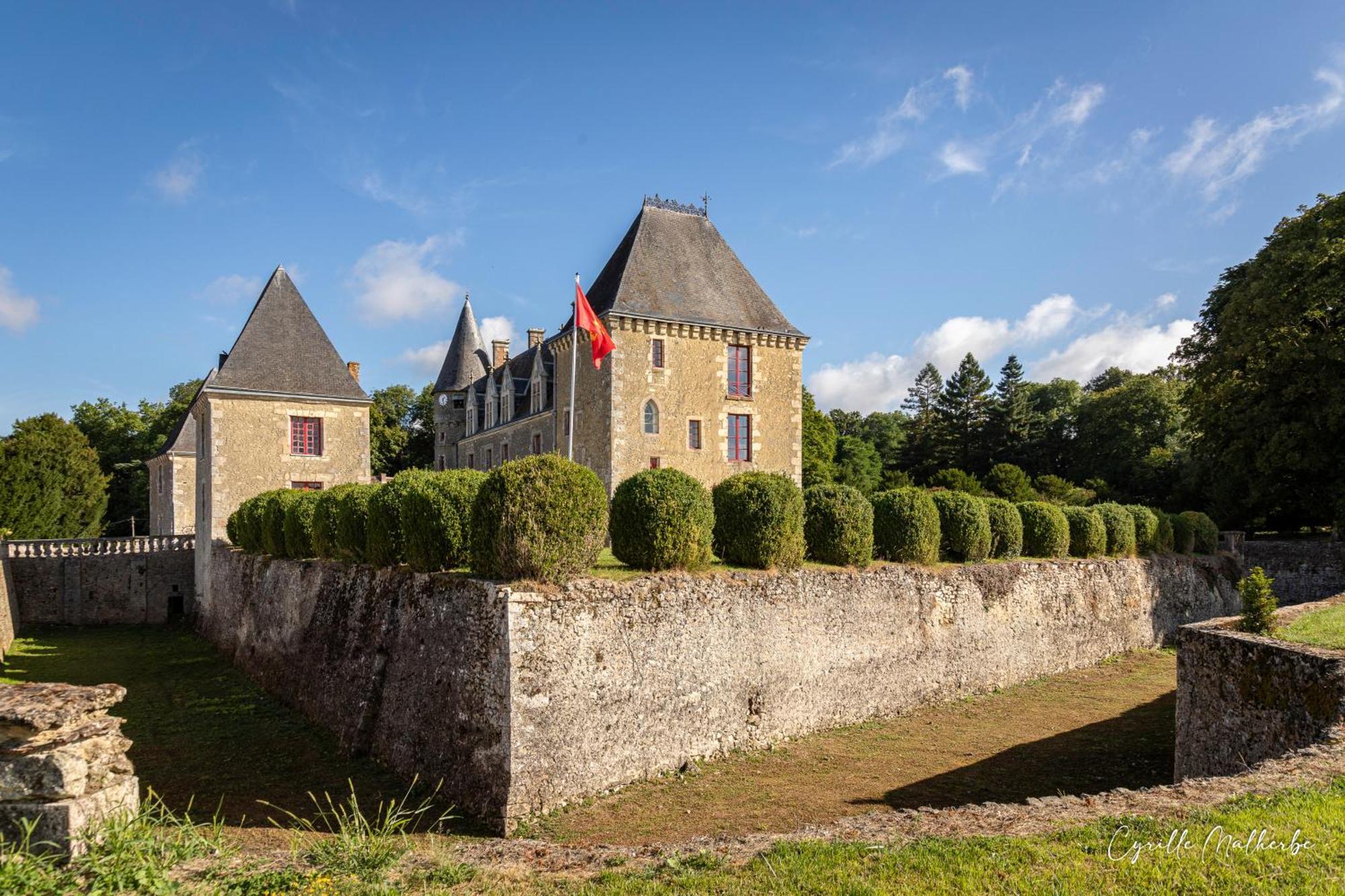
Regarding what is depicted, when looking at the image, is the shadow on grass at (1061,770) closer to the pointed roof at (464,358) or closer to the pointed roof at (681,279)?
the pointed roof at (681,279)

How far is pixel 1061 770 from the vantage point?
11.0 metres

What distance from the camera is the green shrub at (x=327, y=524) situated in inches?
591

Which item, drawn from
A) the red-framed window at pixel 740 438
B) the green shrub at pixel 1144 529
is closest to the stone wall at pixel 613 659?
the green shrub at pixel 1144 529

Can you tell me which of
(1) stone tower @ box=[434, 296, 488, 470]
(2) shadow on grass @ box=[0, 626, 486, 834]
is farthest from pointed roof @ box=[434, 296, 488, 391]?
(2) shadow on grass @ box=[0, 626, 486, 834]

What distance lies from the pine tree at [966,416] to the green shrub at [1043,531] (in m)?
33.8

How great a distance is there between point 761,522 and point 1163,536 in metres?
16.5

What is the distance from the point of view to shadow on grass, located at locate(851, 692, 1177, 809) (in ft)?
32.8

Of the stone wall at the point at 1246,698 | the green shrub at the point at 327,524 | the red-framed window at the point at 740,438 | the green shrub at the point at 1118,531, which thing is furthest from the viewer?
the red-framed window at the point at 740,438

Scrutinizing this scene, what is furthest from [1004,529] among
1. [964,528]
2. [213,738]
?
[213,738]

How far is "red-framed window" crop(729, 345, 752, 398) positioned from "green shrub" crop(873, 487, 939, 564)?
34.4ft

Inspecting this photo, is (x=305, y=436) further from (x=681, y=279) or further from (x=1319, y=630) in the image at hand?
(x=1319, y=630)

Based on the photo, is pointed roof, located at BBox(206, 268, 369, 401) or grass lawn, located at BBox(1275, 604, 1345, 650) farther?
pointed roof, located at BBox(206, 268, 369, 401)
